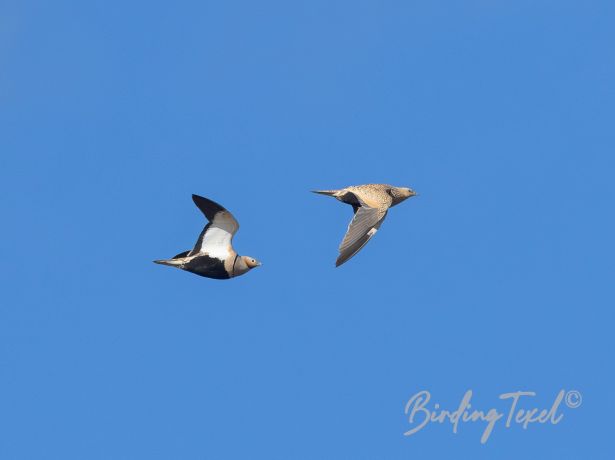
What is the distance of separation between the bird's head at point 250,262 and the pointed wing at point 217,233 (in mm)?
531

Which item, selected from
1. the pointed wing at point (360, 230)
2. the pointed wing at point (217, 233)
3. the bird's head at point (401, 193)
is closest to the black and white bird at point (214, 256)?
the pointed wing at point (217, 233)

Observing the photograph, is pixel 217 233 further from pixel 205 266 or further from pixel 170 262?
pixel 170 262

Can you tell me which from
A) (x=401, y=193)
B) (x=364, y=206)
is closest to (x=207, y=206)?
(x=364, y=206)

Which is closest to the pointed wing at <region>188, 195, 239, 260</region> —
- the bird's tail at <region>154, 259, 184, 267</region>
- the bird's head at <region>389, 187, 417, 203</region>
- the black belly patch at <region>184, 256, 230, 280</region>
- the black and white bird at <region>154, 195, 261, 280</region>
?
the black and white bird at <region>154, 195, 261, 280</region>

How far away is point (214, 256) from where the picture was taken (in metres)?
30.7

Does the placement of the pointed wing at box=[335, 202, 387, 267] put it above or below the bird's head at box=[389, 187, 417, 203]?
below

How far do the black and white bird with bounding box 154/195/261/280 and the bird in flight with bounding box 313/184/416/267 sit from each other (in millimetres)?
3039

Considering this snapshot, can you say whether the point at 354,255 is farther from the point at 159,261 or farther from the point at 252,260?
the point at 159,261

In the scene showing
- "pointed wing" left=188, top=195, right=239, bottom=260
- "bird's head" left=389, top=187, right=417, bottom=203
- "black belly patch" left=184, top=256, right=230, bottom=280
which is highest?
"bird's head" left=389, top=187, right=417, bottom=203

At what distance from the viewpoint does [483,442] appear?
87.5 ft

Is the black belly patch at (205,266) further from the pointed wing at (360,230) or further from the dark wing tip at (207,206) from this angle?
the pointed wing at (360,230)

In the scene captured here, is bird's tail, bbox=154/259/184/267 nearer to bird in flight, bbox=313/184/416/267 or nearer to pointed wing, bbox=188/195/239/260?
pointed wing, bbox=188/195/239/260

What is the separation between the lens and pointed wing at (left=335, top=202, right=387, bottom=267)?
97.9ft

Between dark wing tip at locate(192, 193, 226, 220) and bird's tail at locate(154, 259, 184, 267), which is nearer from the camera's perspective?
dark wing tip at locate(192, 193, 226, 220)
